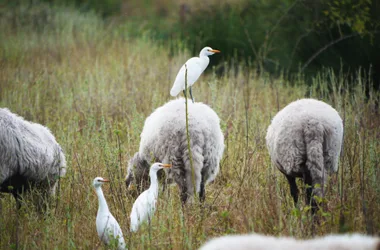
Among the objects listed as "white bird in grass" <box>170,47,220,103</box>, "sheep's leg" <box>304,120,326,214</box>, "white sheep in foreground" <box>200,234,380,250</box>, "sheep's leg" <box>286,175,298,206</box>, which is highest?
"white bird in grass" <box>170,47,220,103</box>

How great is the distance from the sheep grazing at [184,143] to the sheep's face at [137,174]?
10.6 inches

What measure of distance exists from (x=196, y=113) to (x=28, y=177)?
5.58 ft

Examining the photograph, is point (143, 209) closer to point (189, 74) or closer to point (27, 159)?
point (27, 159)

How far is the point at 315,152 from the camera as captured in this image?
182 inches

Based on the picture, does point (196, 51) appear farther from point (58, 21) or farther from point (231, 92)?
point (58, 21)

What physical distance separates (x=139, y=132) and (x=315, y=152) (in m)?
2.61

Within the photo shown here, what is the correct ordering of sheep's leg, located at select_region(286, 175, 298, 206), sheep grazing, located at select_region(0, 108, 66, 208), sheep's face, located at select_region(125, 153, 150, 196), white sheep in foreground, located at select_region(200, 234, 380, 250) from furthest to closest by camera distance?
sheep's face, located at select_region(125, 153, 150, 196), sheep's leg, located at select_region(286, 175, 298, 206), sheep grazing, located at select_region(0, 108, 66, 208), white sheep in foreground, located at select_region(200, 234, 380, 250)

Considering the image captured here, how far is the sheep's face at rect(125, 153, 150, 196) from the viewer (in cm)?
554

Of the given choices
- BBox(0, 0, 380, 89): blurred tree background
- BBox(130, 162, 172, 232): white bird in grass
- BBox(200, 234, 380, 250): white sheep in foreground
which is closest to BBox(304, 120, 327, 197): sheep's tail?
BBox(130, 162, 172, 232): white bird in grass

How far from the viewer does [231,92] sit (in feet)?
29.9

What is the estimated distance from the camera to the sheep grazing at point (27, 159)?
4.57 meters

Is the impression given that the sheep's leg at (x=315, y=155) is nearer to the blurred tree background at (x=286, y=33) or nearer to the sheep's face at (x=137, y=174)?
the sheep's face at (x=137, y=174)

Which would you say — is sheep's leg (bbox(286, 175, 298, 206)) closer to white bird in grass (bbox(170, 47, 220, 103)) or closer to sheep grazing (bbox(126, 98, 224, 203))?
sheep grazing (bbox(126, 98, 224, 203))

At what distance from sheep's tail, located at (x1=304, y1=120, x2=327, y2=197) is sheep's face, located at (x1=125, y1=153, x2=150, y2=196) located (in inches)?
70.4
